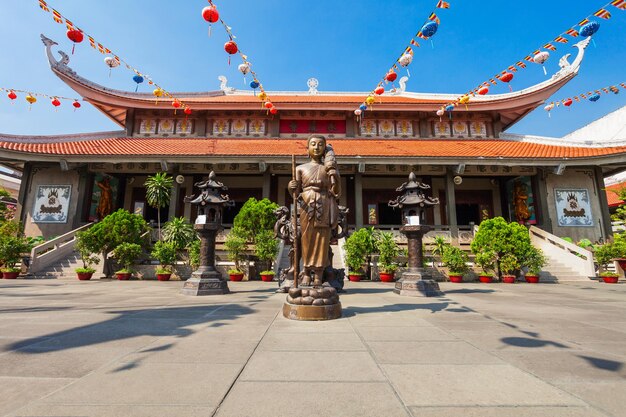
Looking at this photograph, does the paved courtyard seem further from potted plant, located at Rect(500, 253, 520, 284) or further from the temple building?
the temple building

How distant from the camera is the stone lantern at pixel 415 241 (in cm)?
607

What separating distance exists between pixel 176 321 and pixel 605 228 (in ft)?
53.8

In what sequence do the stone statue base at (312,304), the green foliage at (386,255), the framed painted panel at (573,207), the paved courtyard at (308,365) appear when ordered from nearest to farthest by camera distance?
the paved courtyard at (308,365), the stone statue base at (312,304), the green foliage at (386,255), the framed painted panel at (573,207)

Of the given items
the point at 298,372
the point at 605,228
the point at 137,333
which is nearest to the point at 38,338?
the point at 137,333

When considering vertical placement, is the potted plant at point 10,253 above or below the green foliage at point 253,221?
below

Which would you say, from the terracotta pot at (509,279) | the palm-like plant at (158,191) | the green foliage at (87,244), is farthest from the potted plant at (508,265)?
the green foliage at (87,244)

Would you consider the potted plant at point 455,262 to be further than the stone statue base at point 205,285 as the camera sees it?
Yes

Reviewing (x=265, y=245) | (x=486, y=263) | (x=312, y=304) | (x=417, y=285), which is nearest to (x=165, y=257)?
(x=265, y=245)

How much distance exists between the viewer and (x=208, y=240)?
6.66m

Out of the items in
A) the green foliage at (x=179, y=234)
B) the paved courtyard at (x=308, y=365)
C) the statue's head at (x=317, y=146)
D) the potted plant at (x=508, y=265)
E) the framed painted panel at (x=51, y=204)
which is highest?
the framed painted panel at (x=51, y=204)

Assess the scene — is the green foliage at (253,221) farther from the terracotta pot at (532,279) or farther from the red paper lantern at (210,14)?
the terracotta pot at (532,279)

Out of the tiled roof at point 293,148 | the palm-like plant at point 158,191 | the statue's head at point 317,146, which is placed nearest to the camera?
the statue's head at point 317,146

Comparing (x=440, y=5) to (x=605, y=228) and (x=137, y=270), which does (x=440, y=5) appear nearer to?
(x=137, y=270)

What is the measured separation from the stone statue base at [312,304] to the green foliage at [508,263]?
7930 millimetres
